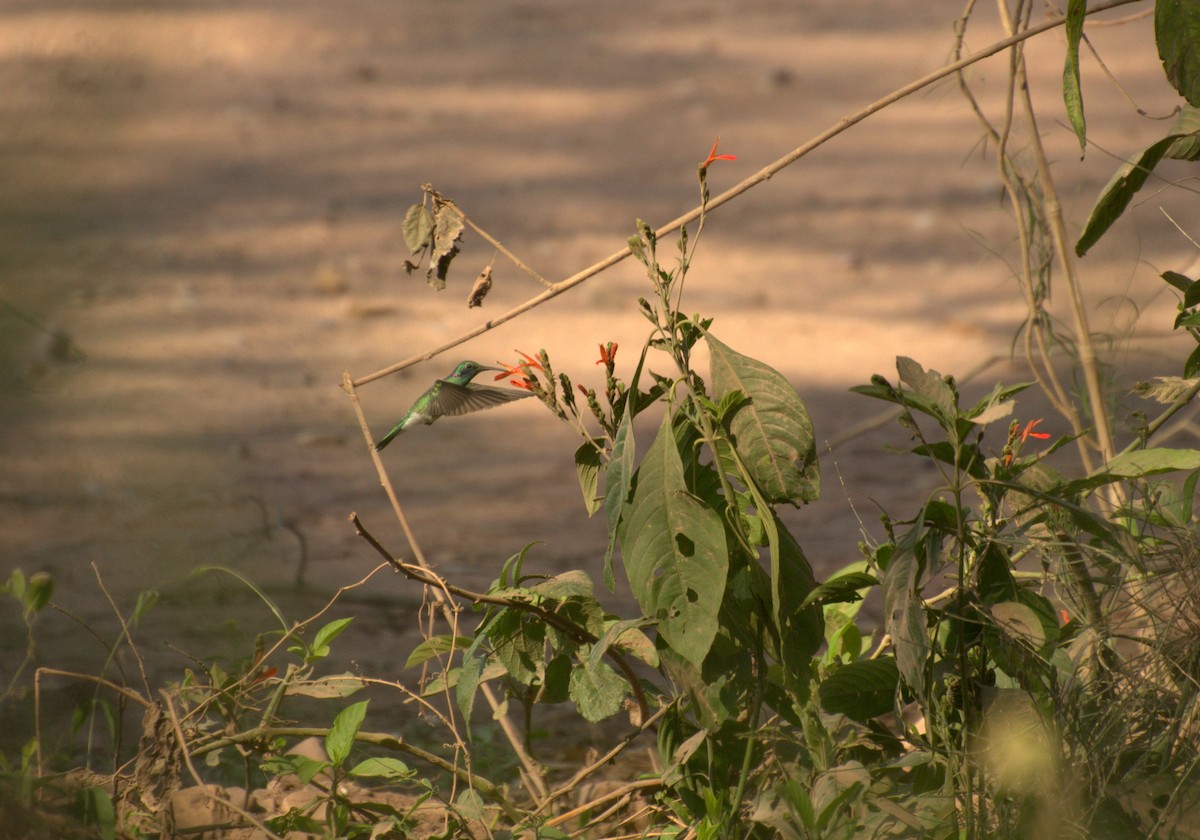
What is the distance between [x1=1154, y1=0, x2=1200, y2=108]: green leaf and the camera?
106 cm

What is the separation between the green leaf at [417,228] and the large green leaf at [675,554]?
0.39 m

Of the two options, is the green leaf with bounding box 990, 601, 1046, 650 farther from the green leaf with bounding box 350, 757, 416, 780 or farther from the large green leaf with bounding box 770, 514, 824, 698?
the green leaf with bounding box 350, 757, 416, 780

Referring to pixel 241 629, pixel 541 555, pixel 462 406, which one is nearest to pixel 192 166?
pixel 541 555

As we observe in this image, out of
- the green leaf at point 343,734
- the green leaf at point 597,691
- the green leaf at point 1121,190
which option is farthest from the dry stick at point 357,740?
the green leaf at point 1121,190

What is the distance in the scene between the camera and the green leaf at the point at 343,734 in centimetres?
124

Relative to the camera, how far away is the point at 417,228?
1.38 m

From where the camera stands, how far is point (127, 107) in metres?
0.82

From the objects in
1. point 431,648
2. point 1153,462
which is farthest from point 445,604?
point 1153,462

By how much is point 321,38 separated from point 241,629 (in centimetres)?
459

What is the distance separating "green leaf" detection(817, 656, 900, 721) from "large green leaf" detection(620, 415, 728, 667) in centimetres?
16

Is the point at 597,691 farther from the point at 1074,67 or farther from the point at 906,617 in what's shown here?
the point at 1074,67

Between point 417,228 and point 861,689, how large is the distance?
2.10ft

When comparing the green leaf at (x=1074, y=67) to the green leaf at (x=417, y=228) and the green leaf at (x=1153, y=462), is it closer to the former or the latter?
the green leaf at (x=1153, y=462)

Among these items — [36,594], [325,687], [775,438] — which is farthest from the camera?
[325,687]
